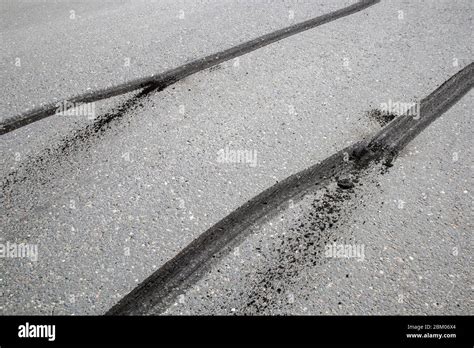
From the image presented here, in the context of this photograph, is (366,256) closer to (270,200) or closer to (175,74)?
(270,200)

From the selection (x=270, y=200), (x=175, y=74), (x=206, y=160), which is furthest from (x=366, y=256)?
(x=175, y=74)

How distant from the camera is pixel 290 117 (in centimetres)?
434

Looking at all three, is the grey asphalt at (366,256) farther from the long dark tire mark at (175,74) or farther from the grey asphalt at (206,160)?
the long dark tire mark at (175,74)

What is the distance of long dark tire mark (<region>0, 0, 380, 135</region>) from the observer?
428cm

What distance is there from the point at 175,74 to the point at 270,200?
2504 millimetres

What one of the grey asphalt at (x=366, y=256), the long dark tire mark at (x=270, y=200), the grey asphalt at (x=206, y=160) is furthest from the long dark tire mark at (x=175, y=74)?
the grey asphalt at (x=366, y=256)

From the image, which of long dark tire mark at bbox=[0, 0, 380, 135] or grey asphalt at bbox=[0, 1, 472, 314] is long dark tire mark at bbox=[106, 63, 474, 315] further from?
long dark tire mark at bbox=[0, 0, 380, 135]

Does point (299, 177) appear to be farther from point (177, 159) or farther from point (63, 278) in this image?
point (63, 278)

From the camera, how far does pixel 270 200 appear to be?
3.45 metres

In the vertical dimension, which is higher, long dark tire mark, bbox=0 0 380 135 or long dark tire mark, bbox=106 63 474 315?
long dark tire mark, bbox=0 0 380 135

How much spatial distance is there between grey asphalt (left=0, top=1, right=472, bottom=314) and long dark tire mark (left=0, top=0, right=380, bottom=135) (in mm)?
157

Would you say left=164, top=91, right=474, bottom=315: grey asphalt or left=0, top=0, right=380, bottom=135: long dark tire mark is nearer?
left=164, top=91, right=474, bottom=315: grey asphalt

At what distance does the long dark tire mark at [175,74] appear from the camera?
4.28m

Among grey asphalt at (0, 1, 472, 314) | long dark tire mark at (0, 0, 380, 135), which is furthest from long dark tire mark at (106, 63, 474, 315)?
long dark tire mark at (0, 0, 380, 135)
